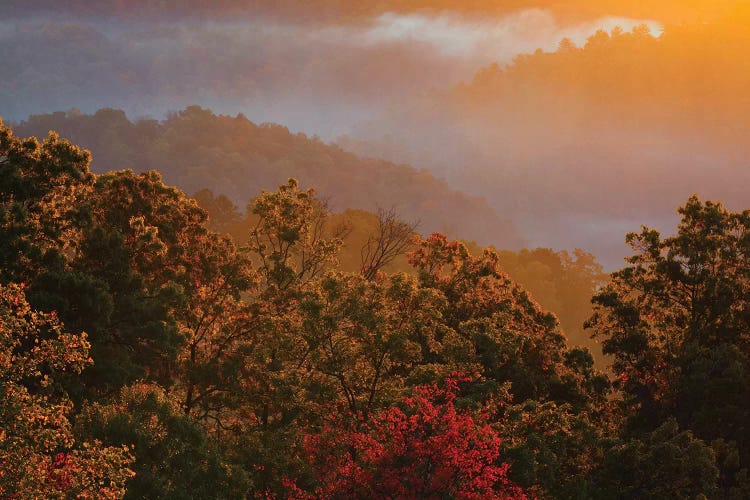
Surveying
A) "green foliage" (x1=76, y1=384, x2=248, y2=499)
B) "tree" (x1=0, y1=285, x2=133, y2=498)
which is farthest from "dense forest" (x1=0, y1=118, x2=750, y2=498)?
"tree" (x1=0, y1=285, x2=133, y2=498)

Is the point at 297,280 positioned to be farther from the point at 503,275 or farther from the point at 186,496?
the point at 186,496

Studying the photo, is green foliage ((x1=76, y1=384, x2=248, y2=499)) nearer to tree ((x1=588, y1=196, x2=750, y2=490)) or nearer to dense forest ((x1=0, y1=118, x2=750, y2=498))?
dense forest ((x1=0, y1=118, x2=750, y2=498))

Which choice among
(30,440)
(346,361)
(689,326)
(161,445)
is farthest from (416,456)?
(689,326)

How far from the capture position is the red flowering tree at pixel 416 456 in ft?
72.7

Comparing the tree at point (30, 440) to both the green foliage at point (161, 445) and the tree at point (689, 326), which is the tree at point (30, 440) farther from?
the tree at point (689, 326)

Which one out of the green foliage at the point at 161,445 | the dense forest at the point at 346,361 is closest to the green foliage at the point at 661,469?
the dense forest at the point at 346,361

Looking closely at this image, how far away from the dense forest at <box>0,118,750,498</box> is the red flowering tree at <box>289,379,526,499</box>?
0.27 feet

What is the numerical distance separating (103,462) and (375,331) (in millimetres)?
12045

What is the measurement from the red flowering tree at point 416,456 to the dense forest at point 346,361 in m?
0.08

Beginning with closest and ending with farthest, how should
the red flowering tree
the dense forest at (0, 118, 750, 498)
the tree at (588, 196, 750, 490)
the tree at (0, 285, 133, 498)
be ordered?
the tree at (0, 285, 133, 498) < the red flowering tree < the dense forest at (0, 118, 750, 498) < the tree at (588, 196, 750, 490)

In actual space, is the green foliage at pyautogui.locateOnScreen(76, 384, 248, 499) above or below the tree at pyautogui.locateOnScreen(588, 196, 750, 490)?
below

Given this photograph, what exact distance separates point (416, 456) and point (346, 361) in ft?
15.6

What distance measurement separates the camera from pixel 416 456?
73.9 ft

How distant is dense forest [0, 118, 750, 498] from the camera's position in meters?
22.6
